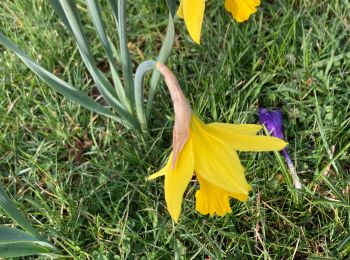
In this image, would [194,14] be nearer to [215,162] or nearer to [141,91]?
[215,162]

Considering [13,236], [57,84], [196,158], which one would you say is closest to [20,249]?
[13,236]

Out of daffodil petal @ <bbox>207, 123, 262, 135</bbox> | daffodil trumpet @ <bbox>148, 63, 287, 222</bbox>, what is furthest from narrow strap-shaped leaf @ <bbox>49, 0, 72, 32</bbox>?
daffodil petal @ <bbox>207, 123, 262, 135</bbox>

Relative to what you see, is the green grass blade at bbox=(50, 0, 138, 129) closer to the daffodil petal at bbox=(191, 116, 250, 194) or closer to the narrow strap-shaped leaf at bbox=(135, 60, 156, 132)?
the narrow strap-shaped leaf at bbox=(135, 60, 156, 132)

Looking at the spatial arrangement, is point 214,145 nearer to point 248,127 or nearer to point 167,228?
point 248,127

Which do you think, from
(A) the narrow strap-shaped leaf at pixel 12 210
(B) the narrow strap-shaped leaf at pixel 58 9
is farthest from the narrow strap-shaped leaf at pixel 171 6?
(A) the narrow strap-shaped leaf at pixel 12 210

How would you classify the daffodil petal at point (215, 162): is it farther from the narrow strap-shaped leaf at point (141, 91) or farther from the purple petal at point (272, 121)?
the purple petal at point (272, 121)
